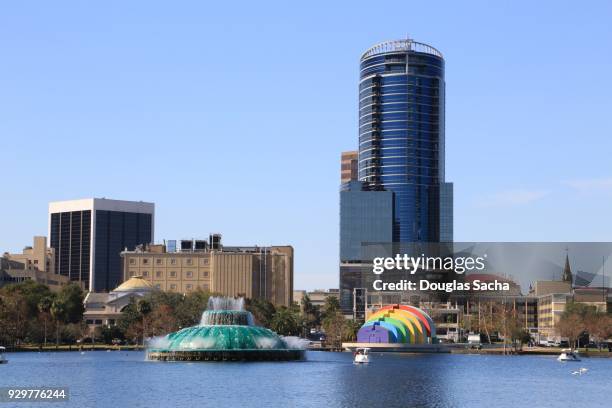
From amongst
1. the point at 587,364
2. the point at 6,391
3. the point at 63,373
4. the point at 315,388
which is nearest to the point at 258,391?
the point at 315,388

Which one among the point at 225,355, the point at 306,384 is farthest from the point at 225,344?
the point at 306,384

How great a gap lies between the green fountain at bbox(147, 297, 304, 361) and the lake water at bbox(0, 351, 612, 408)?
3139mm

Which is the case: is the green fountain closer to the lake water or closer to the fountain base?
the fountain base

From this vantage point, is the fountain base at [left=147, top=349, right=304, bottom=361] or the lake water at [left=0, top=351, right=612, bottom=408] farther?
the fountain base at [left=147, top=349, right=304, bottom=361]

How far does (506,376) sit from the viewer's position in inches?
5561

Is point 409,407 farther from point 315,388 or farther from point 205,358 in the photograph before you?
point 205,358

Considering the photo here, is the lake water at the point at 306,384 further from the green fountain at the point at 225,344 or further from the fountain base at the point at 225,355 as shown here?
the green fountain at the point at 225,344

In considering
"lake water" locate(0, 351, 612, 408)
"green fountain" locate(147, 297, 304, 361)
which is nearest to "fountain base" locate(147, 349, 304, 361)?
"green fountain" locate(147, 297, 304, 361)

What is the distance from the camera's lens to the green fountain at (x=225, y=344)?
148 metres

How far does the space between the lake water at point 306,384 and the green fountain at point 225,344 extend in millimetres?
3139

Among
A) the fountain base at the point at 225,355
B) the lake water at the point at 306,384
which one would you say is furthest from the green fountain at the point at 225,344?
the lake water at the point at 306,384

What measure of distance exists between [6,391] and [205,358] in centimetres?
4939

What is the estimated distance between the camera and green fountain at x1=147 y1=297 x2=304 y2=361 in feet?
486

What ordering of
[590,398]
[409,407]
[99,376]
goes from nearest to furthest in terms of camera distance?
1. [409,407]
2. [590,398]
3. [99,376]
